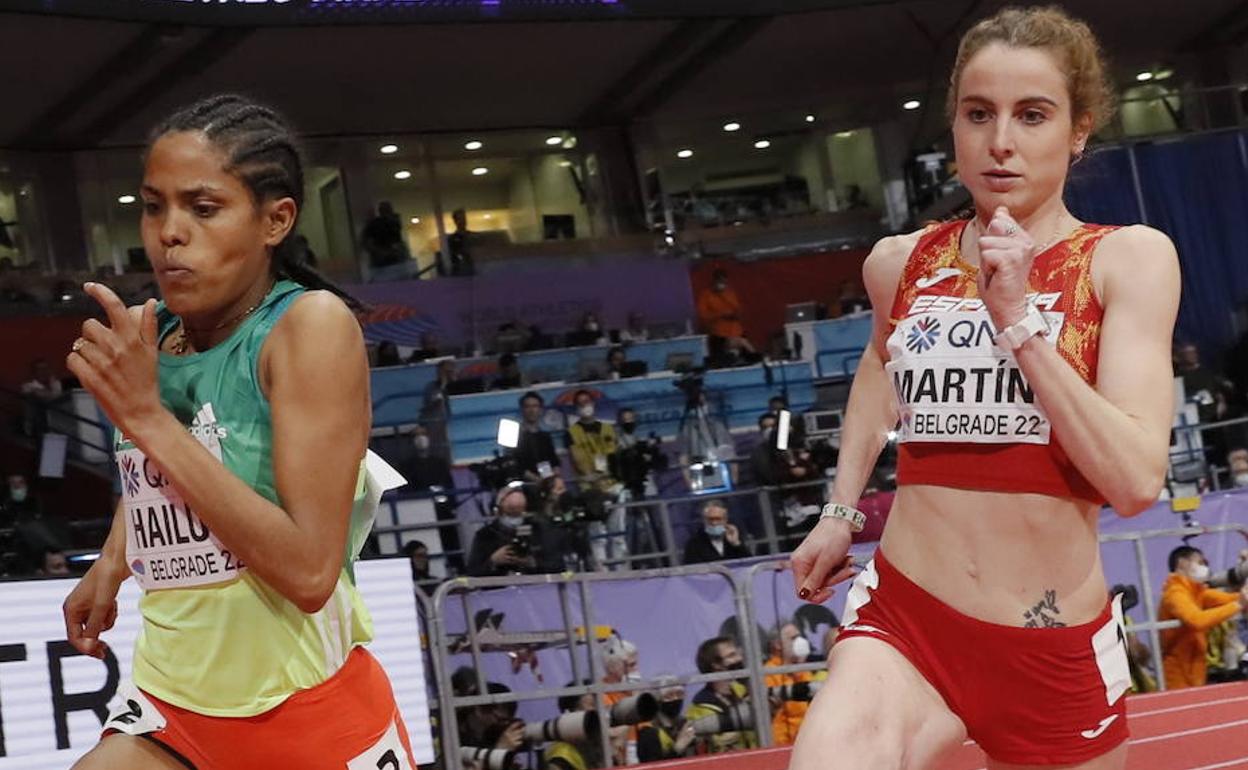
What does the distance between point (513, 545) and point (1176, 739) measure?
543 cm

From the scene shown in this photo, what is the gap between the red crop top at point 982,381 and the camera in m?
2.68

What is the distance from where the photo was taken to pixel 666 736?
873cm

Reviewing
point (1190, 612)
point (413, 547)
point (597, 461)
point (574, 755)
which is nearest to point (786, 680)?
point (574, 755)

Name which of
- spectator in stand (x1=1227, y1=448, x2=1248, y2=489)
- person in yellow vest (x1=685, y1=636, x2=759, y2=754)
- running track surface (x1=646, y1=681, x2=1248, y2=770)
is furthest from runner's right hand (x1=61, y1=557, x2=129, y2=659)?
spectator in stand (x1=1227, y1=448, x2=1248, y2=489)

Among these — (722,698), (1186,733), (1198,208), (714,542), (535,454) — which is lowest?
(1186,733)

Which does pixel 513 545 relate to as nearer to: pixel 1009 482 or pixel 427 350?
pixel 427 350

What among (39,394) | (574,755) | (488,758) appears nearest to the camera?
(488,758)

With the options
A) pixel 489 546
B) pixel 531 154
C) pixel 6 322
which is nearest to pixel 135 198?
pixel 6 322

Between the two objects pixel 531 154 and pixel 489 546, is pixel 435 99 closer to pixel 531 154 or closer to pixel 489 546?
pixel 531 154

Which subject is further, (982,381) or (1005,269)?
(982,381)

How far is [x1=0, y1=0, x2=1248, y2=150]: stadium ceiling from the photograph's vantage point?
19.4 meters

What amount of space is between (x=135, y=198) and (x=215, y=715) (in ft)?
65.5

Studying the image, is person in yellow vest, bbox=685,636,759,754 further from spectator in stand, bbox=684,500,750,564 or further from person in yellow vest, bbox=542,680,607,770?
spectator in stand, bbox=684,500,750,564

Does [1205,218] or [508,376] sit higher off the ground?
[1205,218]
